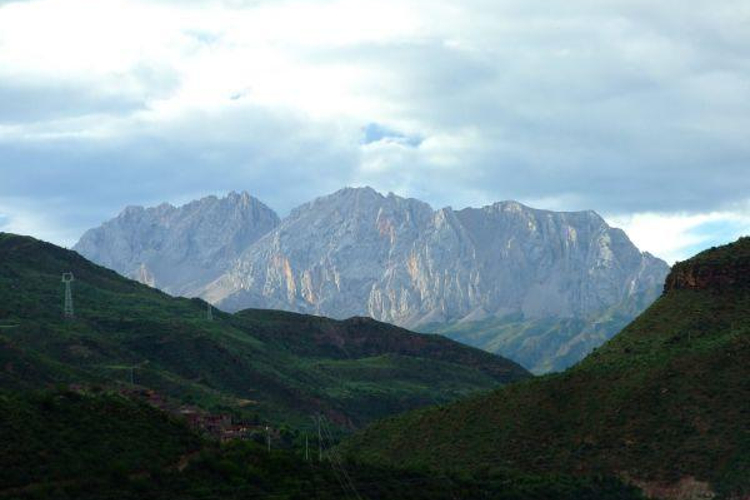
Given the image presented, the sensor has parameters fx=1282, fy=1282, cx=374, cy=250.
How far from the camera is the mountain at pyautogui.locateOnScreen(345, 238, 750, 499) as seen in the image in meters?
138

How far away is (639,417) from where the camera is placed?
147625 mm

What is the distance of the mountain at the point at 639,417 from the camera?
138 metres

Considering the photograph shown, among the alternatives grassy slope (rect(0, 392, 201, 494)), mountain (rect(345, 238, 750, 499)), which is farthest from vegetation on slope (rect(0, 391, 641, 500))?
mountain (rect(345, 238, 750, 499))

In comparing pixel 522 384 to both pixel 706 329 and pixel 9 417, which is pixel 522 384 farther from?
pixel 9 417

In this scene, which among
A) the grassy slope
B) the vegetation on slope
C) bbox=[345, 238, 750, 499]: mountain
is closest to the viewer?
the vegetation on slope

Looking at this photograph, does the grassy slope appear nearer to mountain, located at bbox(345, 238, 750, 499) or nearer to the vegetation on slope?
the vegetation on slope

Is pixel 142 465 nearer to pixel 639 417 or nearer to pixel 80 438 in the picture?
pixel 80 438

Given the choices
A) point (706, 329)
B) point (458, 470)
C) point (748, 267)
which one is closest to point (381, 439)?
point (458, 470)

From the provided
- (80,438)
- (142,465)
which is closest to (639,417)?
(142,465)

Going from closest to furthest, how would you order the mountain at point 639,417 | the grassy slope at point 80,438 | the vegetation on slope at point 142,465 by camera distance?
the vegetation on slope at point 142,465 < the grassy slope at point 80,438 < the mountain at point 639,417

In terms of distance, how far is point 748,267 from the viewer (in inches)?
7047

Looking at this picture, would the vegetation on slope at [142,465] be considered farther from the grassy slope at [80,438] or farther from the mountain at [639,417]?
the mountain at [639,417]

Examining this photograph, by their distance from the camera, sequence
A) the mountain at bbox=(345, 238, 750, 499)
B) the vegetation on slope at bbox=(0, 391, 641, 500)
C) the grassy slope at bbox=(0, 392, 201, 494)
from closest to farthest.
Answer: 1. the vegetation on slope at bbox=(0, 391, 641, 500)
2. the grassy slope at bbox=(0, 392, 201, 494)
3. the mountain at bbox=(345, 238, 750, 499)

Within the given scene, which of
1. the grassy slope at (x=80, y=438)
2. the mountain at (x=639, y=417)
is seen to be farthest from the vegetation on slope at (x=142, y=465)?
the mountain at (x=639, y=417)
